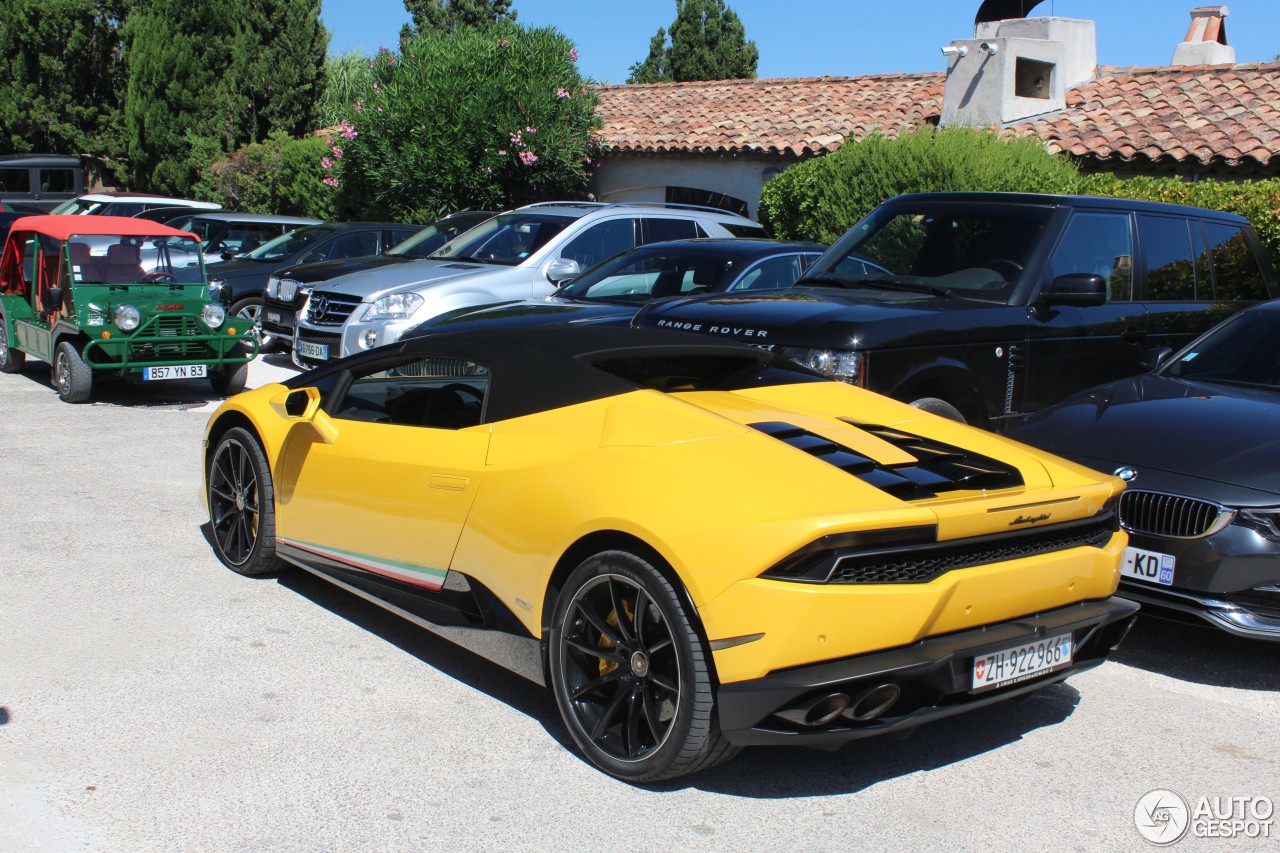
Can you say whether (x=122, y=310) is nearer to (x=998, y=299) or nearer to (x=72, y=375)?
(x=72, y=375)

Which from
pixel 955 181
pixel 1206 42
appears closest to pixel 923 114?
pixel 1206 42

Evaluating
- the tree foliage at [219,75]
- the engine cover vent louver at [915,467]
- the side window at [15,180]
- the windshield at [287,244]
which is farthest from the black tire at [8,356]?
the side window at [15,180]

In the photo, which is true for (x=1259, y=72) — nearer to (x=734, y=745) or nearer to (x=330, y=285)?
(x=330, y=285)

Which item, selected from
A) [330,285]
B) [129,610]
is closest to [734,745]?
[129,610]

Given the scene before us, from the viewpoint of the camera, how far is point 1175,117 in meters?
17.6

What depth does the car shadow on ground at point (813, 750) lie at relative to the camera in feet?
13.0

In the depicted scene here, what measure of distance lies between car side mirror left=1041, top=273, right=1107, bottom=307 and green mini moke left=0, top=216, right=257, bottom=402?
7678 mm

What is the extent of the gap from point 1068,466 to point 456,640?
233cm

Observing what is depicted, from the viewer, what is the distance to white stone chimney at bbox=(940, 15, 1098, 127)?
19125 millimetres

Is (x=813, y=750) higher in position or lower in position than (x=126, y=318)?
lower

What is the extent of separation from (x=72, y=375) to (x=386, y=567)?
7.30 metres

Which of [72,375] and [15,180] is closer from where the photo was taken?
[72,375]

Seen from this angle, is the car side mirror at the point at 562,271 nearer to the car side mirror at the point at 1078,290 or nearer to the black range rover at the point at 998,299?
the black range rover at the point at 998,299

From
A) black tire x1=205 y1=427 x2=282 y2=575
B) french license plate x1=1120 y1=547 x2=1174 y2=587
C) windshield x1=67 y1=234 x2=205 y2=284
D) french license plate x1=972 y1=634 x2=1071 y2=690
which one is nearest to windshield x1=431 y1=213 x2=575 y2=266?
windshield x1=67 y1=234 x2=205 y2=284
